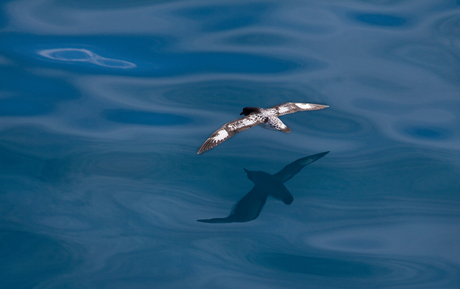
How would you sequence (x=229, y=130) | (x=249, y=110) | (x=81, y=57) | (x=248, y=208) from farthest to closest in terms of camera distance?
(x=81, y=57), (x=249, y=110), (x=229, y=130), (x=248, y=208)

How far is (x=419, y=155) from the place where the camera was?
854cm

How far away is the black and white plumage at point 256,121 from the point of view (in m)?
8.26

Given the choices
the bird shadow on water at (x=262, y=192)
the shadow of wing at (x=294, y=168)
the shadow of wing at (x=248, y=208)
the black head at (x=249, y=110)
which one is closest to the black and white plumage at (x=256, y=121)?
the black head at (x=249, y=110)

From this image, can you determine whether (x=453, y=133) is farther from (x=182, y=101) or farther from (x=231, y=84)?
(x=182, y=101)

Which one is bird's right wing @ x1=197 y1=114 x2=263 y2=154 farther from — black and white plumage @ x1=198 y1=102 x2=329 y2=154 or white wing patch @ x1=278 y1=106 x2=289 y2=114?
white wing patch @ x1=278 y1=106 x2=289 y2=114

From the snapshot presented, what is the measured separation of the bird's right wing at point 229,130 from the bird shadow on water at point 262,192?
2.78 ft

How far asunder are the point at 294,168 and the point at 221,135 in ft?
5.03

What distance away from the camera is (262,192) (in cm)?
760

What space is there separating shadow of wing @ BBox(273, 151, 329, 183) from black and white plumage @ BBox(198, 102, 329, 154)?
74 centimetres

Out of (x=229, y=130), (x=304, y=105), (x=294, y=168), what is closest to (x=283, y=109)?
(x=304, y=105)

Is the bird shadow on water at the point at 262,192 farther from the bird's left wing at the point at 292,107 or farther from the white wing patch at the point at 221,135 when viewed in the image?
the bird's left wing at the point at 292,107

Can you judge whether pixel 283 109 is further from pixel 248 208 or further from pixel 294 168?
pixel 248 208

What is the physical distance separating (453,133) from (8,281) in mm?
8708

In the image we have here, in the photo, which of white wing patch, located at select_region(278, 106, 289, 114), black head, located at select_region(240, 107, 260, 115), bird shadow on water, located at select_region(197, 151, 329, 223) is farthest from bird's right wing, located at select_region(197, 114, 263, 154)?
bird shadow on water, located at select_region(197, 151, 329, 223)
